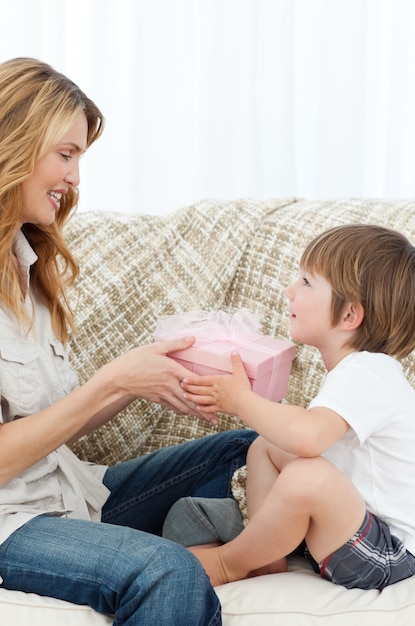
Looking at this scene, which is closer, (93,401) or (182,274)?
(93,401)

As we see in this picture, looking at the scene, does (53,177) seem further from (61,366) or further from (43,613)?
(43,613)

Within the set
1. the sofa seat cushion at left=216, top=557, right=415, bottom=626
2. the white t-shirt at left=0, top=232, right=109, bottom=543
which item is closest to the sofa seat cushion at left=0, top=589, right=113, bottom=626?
the white t-shirt at left=0, top=232, right=109, bottom=543

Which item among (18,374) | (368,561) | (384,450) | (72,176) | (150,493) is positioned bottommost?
(150,493)

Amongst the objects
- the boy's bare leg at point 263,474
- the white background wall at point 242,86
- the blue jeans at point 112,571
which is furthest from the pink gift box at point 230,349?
the white background wall at point 242,86

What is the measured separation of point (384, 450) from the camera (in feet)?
4.50

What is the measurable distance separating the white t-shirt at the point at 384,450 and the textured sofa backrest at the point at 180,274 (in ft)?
1.40

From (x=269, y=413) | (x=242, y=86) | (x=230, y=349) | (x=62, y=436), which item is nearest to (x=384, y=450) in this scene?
(x=269, y=413)

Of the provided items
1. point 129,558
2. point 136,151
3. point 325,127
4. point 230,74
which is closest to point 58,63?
point 136,151

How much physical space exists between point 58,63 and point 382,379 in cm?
184

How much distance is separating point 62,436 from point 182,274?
73 centimetres

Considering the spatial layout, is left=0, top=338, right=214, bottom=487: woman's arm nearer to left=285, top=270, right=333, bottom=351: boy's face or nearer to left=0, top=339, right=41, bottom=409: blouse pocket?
left=0, top=339, right=41, bottom=409: blouse pocket

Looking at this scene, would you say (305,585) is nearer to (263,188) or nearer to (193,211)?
(193,211)

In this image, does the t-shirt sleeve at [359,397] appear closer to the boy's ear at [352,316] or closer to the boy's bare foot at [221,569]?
the boy's ear at [352,316]

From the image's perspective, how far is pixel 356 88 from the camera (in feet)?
8.71
